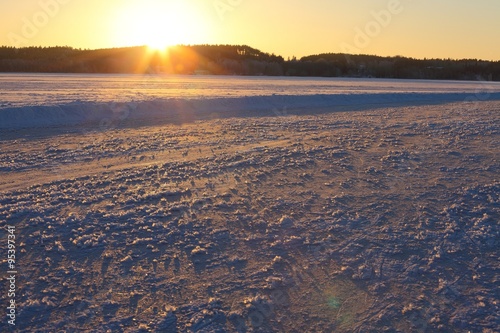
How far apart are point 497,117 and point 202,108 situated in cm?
812

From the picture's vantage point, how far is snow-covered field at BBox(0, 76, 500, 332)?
321 cm

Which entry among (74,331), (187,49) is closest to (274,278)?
(74,331)

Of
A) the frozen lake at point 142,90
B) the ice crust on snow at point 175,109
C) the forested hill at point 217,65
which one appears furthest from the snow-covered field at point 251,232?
the forested hill at point 217,65

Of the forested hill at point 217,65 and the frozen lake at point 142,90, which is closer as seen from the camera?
the frozen lake at point 142,90

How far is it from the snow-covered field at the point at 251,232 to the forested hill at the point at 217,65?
38396mm

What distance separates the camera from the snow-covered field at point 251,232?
3215mm

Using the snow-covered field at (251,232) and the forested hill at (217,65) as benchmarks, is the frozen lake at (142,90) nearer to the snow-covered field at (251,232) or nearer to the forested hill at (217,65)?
the snow-covered field at (251,232)

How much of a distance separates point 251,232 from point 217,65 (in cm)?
4470

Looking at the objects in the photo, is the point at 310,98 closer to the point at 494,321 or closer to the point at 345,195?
the point at 345,195

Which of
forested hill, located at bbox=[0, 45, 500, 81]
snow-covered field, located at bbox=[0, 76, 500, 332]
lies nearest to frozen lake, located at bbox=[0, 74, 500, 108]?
snow-covered field, located at bbox=[0, 76, 500, 332]

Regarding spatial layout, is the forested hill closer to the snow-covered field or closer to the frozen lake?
the frozen lake

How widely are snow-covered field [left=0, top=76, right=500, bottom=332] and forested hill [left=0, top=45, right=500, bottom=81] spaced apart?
38.4 metres

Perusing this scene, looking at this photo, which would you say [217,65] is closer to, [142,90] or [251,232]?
[142,90]

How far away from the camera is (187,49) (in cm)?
6244
